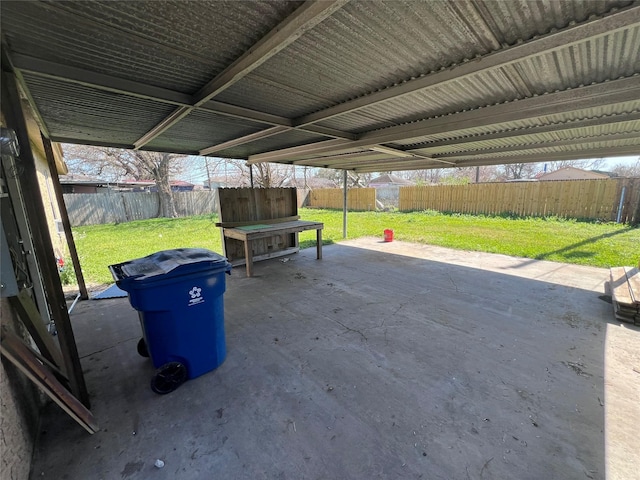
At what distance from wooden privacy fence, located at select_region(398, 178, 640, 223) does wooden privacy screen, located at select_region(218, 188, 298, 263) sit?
33.9 feet

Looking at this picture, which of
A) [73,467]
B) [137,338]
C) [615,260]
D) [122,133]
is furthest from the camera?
[615,260]

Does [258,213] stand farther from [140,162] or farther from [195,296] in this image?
[140,162]

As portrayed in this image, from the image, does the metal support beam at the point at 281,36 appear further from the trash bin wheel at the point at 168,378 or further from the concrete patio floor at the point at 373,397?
the concrete patio floor at the point at 373,397

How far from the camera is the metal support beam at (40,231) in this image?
1.64 meters

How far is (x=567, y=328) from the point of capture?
10.4ft

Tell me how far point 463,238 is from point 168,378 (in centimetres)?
840

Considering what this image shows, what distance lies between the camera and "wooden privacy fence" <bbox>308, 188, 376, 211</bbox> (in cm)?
1712

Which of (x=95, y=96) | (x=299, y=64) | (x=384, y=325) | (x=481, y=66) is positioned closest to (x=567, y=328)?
(x=384, y=325)

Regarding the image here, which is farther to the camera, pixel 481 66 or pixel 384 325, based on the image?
pixel 384 325

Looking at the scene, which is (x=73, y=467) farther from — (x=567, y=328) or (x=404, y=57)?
→ (x=567, y=328)

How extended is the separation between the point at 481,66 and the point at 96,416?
3860 mm

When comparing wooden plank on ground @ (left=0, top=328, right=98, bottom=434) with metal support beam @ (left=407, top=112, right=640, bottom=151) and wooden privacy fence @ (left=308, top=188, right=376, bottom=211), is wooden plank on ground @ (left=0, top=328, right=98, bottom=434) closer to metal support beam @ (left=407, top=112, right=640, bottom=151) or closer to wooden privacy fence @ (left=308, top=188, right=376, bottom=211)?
metal support beam @ (left=407, top=112, right=640, bottom=151)

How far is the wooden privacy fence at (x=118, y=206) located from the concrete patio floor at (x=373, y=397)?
10.2m

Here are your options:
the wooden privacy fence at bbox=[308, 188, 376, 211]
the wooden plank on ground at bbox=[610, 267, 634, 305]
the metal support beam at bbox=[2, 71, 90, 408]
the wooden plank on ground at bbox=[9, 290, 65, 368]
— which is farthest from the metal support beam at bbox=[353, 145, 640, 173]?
the wooden privacy fence at bbox=[308, 188, 376, 211]
